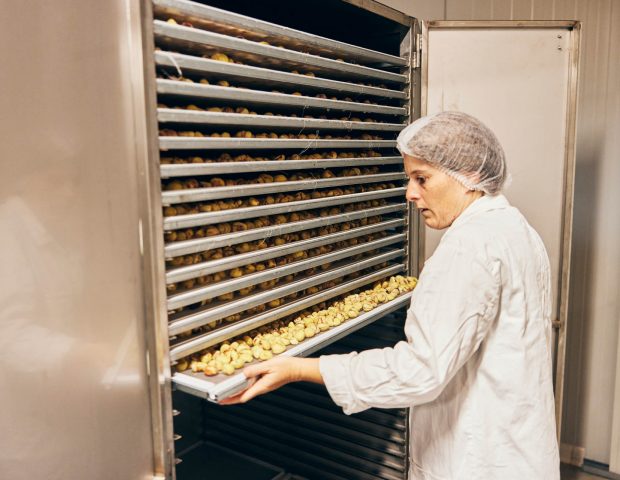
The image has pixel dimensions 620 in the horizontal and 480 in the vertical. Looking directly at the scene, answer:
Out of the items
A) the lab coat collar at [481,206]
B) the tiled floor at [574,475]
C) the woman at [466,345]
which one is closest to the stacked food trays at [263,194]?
the woman at [466,345]

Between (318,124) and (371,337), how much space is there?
1058mm

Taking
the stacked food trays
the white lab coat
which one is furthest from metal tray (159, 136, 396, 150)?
the white lab coat

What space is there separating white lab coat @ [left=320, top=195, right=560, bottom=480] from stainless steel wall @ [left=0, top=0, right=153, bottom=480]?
1.87 feet

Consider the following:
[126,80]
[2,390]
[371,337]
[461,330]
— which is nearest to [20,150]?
[126,80]

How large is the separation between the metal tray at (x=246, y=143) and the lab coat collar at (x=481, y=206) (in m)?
0.51

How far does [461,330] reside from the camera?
135 centimetres

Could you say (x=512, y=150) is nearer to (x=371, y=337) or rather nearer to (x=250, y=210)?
(x=371, y=337)

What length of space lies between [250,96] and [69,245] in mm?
613

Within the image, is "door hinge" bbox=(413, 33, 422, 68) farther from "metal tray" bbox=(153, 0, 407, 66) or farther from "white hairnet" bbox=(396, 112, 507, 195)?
"white hairnet" bbox=(396, 112, 507, 195)

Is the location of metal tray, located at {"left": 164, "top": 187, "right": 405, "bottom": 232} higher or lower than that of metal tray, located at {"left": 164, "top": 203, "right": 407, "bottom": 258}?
higher

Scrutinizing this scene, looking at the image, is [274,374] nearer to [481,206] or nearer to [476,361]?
[476,361]

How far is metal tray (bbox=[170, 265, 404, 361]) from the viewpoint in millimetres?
1342

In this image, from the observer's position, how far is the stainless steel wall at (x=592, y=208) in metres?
2.85

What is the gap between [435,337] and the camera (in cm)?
135
